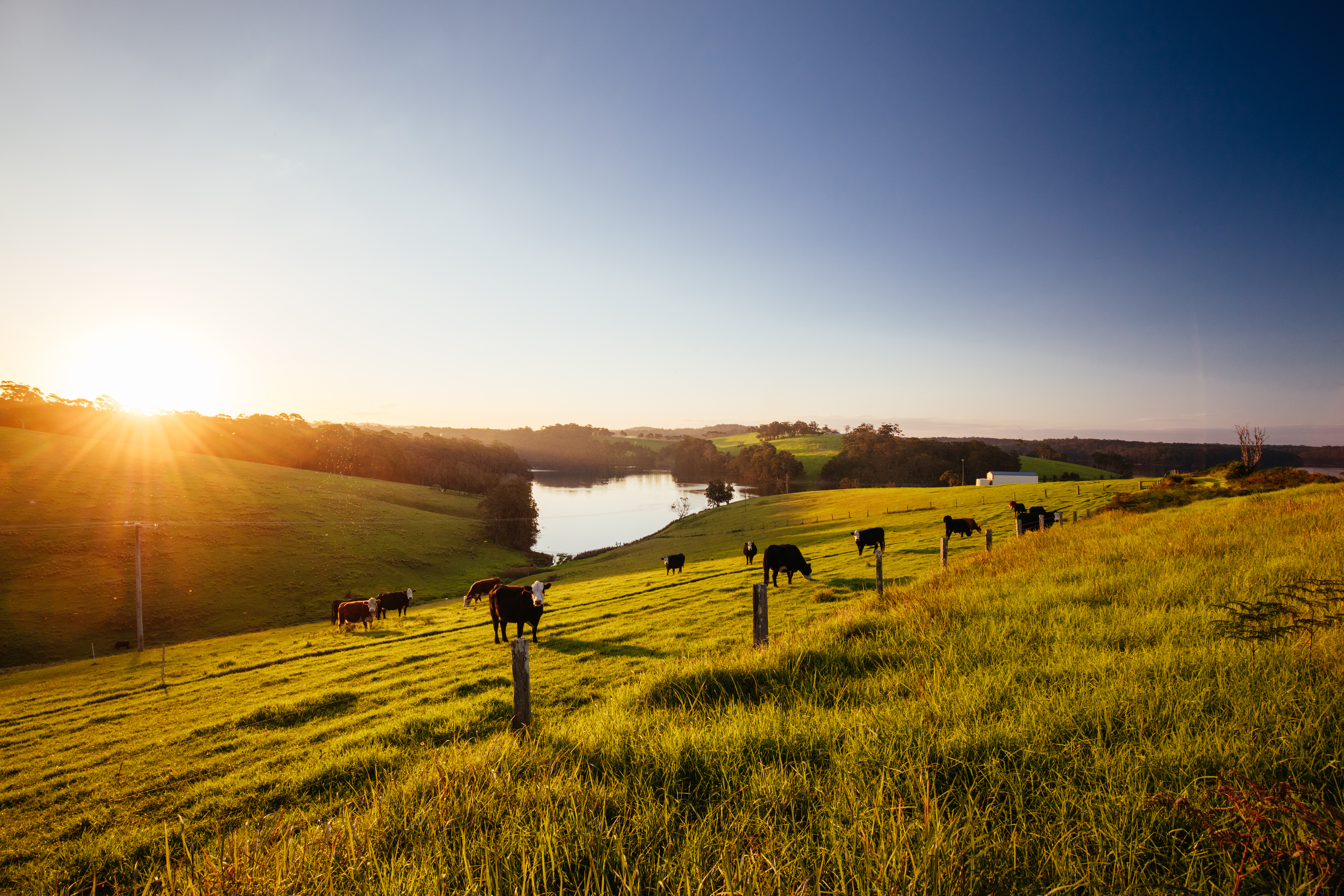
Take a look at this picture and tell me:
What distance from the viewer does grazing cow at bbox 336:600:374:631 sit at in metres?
23.4

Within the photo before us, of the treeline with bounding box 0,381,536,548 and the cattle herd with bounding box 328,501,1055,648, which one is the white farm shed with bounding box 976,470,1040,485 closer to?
the cattle herd with bounding box 328,501,1055,648

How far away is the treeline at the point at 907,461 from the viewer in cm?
10381

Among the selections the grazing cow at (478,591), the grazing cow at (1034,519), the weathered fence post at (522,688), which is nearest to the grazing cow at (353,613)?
the grazing cow at (478,591)

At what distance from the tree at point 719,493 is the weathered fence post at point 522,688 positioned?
86.2m

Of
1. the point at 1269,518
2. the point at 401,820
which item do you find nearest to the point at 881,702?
the point at 401,820

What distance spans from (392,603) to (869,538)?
2606 centimetres

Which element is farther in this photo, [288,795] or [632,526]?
[632,526]

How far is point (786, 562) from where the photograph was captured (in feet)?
64.4

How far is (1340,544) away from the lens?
321 inches

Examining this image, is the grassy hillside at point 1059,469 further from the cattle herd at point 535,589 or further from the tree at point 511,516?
the tree at point 511,516

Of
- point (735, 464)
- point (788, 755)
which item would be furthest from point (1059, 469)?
point (788, 755)

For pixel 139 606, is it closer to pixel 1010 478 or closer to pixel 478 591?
pixel 478 591

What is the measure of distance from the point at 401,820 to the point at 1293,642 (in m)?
7.69

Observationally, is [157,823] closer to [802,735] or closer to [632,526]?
[802,735]
